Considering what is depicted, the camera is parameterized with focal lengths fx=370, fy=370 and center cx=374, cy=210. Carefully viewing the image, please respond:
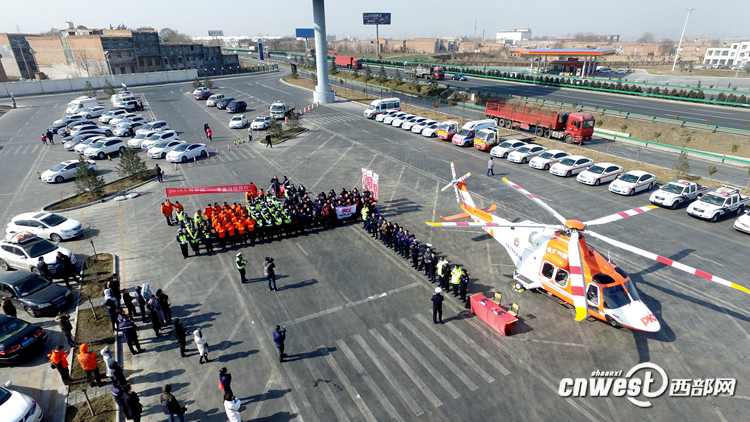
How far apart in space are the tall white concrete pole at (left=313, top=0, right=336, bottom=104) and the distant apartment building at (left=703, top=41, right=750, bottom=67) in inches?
4930

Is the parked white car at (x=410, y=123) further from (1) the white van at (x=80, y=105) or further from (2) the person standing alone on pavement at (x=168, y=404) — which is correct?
(1) the white van at (x=80, y=105)

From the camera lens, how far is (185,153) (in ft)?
111

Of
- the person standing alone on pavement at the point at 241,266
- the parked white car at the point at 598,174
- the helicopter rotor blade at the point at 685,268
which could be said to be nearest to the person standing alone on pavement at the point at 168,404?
the person standing alone on pavement at the point at 241,266

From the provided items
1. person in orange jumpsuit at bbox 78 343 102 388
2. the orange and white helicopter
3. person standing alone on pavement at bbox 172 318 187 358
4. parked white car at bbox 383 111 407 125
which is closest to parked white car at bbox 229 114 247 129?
parked white car at bbox 383 111 407 125

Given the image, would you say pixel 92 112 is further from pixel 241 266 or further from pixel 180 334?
pixel 180 334

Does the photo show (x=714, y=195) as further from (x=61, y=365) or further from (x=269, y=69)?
(x=269, y=69)

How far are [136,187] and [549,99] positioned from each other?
187 feet

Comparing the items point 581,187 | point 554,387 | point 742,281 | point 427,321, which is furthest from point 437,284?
point 581,187

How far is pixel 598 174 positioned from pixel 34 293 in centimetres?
3423

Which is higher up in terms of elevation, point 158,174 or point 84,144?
point 84,144

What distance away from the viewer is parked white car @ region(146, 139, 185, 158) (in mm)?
34875

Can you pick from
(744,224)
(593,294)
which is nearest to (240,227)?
(593,294)

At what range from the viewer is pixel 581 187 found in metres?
28.4

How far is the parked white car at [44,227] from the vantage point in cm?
2048
